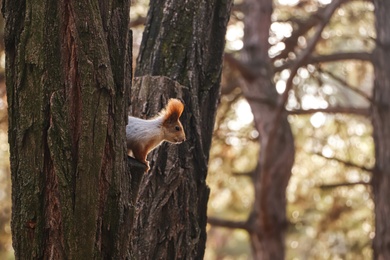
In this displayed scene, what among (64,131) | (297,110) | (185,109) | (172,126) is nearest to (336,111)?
(297,110)

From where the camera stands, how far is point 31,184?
2531 mm

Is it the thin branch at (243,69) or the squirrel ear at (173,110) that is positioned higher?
the thin branch at (243,69)

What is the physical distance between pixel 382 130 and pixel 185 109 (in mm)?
4015

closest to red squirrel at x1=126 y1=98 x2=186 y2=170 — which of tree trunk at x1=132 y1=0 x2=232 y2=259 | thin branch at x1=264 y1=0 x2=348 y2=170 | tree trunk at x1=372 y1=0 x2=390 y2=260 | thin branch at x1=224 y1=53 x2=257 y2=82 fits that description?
tree trunk at x1=132 y1=0 x2=232 y2=259

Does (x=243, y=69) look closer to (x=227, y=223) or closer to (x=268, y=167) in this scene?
(x=268, y=167)

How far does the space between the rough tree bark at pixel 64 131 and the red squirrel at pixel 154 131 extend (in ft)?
2.47

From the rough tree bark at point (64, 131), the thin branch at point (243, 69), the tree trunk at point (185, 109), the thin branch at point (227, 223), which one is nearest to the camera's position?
the rough tree bark at point (64, 131)

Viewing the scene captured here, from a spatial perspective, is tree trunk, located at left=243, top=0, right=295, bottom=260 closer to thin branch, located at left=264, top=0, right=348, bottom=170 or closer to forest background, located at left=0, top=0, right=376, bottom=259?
forest background, located at left=0, top=0, right=376, bottom=259

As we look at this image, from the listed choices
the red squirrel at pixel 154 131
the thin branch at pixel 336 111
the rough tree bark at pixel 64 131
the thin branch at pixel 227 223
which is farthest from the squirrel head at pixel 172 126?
the thin branch at pixel 227 223

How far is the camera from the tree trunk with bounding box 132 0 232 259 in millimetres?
3805

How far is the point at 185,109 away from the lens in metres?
3.95

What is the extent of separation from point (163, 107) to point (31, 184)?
1560 millimetres

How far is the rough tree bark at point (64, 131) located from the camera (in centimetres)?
252

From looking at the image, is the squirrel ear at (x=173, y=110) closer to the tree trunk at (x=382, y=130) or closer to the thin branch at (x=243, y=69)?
the tree trunk at (x=382, y=130)
